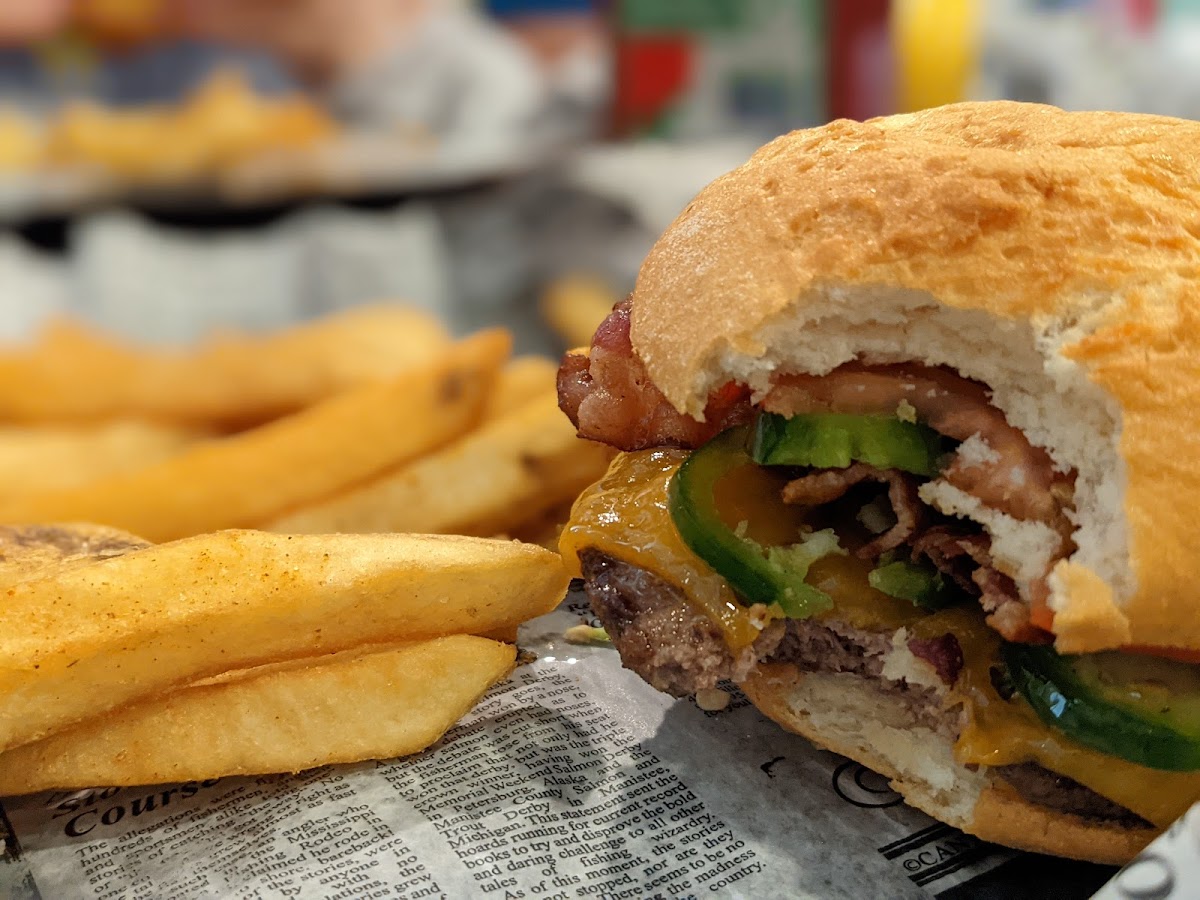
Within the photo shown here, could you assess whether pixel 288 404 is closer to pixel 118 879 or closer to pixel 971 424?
pixel 118 879

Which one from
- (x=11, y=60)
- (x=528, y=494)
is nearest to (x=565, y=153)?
(x=11, y=60)

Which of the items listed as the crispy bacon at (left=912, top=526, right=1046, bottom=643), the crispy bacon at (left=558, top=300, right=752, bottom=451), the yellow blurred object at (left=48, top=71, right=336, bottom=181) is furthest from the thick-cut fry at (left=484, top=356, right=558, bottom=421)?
the yellow blurred object at (left=48, top=71, right=336, bottom=181)

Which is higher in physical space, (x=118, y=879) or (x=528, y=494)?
(x=528, y=494)

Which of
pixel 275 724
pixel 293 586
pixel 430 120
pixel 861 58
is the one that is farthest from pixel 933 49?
pixel 275 724

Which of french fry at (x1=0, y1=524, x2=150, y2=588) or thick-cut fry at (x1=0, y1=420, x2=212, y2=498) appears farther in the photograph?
thick-cut fry at (x1=0, y1=420, x2=212, y2=498)

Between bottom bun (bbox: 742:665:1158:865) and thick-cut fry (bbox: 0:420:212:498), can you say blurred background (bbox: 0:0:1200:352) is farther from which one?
bottom bun (bbox: 742:665:1158:865)

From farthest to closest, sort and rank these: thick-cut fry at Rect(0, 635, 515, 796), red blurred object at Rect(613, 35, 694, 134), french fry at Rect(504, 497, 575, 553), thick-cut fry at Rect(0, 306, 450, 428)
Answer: red blurred object at Rect(613, 35, 694, 134)
thick-cut fry at Rect(0, 306, 450, 428)
french fry at Rect(504, 497, 575, 553)
thick-cut fry at Rect(0, 635, 515, 796)

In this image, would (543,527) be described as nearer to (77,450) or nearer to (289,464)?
(289,464)
